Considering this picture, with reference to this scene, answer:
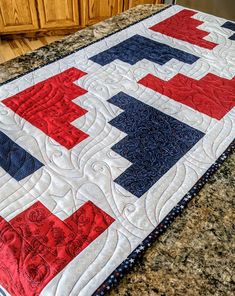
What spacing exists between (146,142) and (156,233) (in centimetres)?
30

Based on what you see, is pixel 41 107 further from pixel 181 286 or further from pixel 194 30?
pixel 194 30

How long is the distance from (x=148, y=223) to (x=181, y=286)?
0.16 metres

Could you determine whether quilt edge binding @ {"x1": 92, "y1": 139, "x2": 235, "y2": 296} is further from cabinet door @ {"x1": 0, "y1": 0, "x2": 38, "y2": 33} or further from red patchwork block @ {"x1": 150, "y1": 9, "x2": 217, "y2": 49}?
cabinet door @ {"x1": 0, "y1": 0, "x2": 38, "y2": 33}

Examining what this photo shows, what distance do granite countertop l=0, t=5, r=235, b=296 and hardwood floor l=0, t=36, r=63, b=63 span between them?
2207mm

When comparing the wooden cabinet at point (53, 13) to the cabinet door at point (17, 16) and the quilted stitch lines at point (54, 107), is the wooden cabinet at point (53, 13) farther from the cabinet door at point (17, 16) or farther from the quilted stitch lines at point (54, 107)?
the quilted stitch lines at point (54, 107)

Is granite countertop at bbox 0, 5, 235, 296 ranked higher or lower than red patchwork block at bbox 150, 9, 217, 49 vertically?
lower

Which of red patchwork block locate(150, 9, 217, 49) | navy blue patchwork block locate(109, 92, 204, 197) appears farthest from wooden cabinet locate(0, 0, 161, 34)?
navy blue patchwork block locate(109, 92, 204, 197)

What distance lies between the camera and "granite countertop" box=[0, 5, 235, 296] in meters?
0.68

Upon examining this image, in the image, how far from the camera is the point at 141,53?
→ 4.59 feet

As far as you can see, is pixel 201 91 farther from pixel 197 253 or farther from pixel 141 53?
pixel 197 253

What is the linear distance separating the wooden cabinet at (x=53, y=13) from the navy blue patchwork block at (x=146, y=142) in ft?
6.16

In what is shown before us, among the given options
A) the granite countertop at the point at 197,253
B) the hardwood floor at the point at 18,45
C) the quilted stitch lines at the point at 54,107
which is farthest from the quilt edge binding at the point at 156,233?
the hardwood floor at the point at 18,45

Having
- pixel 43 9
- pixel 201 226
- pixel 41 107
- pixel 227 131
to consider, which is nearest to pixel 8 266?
pixel 201 226

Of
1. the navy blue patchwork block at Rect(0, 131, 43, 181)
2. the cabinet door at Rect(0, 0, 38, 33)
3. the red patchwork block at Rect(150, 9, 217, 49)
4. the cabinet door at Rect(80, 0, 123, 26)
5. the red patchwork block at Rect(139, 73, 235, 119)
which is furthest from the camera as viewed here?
the cabinet door at Rect(80, 0, 123, 26)
